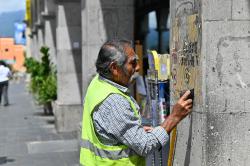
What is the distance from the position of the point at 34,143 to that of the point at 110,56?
331 inches

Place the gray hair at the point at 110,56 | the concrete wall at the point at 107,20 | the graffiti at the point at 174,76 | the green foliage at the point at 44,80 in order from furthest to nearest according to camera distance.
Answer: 1. the green foliage at the point at 44,80
2. the concrete wall at the point at 107,20
3. the graffiti at the point at 174,76
4. the gray hair at the point at 110,56

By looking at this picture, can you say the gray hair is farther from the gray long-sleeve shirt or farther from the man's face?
the gray long-sleeve shirt

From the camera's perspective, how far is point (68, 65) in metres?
13.0

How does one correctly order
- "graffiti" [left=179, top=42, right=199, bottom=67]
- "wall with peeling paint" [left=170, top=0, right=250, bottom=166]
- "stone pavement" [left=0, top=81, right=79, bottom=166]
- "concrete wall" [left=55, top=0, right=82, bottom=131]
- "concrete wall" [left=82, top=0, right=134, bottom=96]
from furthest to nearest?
"concrete wall" [left=55, top=0, right=82, bottom=131] → "stone pavement" [left=0, top=81, right=79, bottom=166] → "concrete wall" [left=82, top=0, right=134, bottom=96] → "graffiti" [left=179, top=42, right=199, bottom=67] → "wall with peeling paint" [left=170, top=0, right=250, bottom=166]

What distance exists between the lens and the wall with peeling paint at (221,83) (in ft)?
11.7

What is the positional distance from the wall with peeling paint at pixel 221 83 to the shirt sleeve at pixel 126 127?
657 millimetres

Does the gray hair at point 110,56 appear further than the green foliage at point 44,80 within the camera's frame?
No

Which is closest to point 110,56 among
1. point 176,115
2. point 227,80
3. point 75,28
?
point 176,115

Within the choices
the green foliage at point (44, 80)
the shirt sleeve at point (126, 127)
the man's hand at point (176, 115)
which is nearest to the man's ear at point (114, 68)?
the shirt sleeve at point (126, 127)

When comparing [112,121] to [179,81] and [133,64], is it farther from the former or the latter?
[179,81]

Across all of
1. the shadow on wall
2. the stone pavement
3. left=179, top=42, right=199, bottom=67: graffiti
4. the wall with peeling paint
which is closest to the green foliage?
the stone pavement

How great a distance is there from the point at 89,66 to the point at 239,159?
19.5ft

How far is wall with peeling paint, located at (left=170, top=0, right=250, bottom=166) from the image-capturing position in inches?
140

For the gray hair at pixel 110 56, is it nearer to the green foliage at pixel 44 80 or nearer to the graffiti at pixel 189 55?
the graffiti at pixel 189 55
